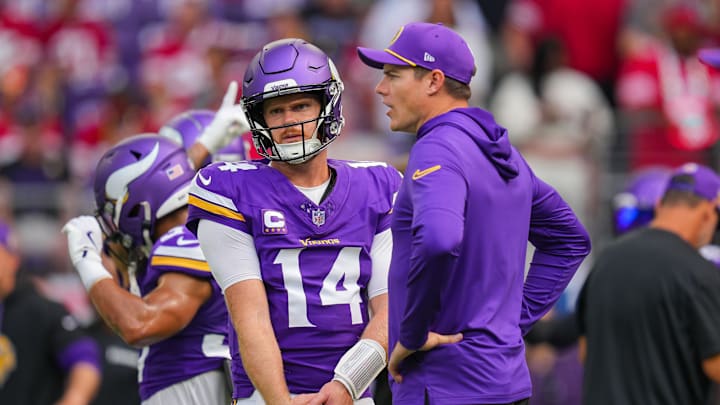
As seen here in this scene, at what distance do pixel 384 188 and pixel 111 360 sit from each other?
4.17 metres

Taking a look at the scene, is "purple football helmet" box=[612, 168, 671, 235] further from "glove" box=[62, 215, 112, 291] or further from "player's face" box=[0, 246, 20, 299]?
"player's face" box=[0, 246, 20, 299]

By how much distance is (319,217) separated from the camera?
14.6 feet

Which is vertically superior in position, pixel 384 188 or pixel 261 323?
pixel 384 188

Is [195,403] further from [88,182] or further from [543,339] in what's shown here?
[88,182]

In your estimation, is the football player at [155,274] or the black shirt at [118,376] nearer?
the football player at [155,274]

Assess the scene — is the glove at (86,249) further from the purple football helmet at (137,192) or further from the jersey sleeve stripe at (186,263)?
the jersey sleeve stripe at (186,263)

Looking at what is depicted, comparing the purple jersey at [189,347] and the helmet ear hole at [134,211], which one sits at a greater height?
the helmet ear hole at [134,211]

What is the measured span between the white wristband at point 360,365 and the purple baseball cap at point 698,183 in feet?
8.24

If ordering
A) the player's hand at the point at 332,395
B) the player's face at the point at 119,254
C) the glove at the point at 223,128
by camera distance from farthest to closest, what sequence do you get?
the glove at the point at 223,128 → the player's face at the point at 119,254 → the player's hand at the point at 332,395

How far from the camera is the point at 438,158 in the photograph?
412 cm

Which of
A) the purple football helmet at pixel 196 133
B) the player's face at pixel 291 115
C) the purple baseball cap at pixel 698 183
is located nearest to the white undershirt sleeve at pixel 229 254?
the player's face at pixel 291 115

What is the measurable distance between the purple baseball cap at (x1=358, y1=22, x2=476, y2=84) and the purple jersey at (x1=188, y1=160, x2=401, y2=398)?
57 centimetres

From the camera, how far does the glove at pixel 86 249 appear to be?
523 centimetres

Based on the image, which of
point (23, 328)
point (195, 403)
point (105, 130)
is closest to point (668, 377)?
point (195, 403)
